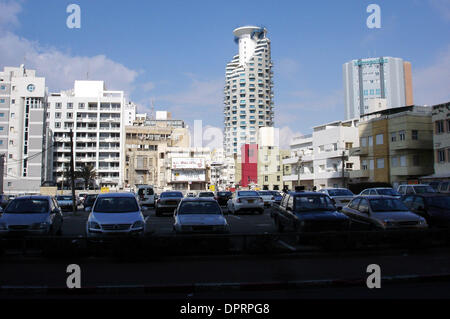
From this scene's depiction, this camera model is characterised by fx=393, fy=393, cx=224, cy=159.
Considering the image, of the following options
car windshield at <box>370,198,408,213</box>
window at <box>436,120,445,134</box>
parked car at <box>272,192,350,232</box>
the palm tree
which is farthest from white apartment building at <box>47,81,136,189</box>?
car windshield at <box>370,198,408,213</box>

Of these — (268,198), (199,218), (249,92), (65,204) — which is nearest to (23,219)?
(199,218)

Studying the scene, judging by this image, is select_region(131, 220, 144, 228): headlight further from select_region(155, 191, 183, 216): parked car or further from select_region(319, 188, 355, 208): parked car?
select_region(319, 188, 355, 208): parked car

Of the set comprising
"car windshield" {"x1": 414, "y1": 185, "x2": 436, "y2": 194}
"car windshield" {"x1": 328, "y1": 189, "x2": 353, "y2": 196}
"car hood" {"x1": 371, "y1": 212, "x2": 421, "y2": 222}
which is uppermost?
"car windshield" {"x1": 414, "y1": 185, "x2": 436, "y2": 194}

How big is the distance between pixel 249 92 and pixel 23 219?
170 m

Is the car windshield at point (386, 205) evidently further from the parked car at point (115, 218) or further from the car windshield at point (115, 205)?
the car windshield at point (115, 205)

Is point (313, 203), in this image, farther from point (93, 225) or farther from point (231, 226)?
point (93, 225)

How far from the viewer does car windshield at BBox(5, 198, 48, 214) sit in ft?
43.3

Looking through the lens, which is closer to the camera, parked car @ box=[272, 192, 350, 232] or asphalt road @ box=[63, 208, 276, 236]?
parked car @ box=[272, 192, 350, 232]

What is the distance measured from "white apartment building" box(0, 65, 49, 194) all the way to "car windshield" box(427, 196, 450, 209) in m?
82.6

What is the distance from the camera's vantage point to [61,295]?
7688 mm

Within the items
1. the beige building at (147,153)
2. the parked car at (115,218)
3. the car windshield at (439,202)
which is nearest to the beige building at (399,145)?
the car windshield at (439,202)

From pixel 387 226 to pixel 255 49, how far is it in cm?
17894

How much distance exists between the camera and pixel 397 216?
496 inches

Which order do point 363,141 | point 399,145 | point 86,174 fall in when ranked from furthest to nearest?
point 86,174, point 363,141, point 399,145
